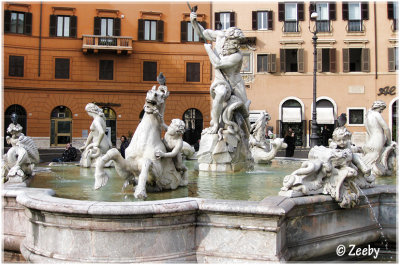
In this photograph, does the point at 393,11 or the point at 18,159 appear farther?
the point at 393,11

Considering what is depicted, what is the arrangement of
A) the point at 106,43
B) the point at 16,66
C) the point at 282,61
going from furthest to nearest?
the point at 282,61, the point at 106,43, the point at 16,66

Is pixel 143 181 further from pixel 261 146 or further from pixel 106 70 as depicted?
pixel 106 70

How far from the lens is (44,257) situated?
3.28 m

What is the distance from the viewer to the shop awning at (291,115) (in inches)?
1083

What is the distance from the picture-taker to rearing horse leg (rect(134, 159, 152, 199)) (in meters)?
3.77

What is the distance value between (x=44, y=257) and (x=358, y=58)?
28.6 metres

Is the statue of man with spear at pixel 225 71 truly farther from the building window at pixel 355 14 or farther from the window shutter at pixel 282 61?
the building window at pixel 355 14

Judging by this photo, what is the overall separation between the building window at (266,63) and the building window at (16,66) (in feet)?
53.3

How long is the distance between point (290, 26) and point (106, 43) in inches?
513

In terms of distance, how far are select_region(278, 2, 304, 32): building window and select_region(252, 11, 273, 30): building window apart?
2.67 feet

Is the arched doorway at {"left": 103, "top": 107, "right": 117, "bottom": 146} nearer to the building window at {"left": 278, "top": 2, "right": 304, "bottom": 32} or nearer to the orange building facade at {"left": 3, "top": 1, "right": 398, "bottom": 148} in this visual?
the orange building facade at {"left": 3, "top": 1, "right": 398, "bottom": 148}

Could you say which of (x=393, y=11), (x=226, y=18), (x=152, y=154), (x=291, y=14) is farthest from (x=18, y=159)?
(x=393, y=11)

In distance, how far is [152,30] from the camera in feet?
93.1

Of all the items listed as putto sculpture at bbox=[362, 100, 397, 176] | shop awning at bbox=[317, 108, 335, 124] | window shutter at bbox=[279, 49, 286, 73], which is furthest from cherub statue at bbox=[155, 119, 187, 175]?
window shutter at bbox=[279, 49, 286, 73]
